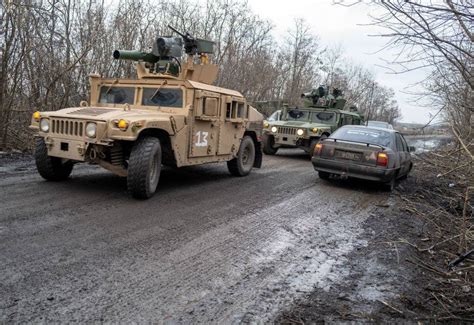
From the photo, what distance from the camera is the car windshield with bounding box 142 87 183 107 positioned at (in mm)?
6914

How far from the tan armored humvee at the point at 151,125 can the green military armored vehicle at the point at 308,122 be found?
3.79 meters

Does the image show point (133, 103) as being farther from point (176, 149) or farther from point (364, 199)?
point (364, 199)

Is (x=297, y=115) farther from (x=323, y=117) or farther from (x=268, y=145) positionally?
(x=268, y=145)

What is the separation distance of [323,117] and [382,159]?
6.15 m

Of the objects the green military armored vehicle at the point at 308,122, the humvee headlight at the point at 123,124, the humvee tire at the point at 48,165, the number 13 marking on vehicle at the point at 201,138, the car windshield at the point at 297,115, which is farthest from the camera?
the car windshield at the point at 297,115

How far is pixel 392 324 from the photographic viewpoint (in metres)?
3.02

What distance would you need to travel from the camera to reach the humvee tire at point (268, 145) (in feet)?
43.8

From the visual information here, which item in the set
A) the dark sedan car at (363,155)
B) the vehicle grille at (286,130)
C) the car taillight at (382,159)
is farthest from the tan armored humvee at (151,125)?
the vehicle grille at (286,130)

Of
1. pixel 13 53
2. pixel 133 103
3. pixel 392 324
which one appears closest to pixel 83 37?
pixel 13 53

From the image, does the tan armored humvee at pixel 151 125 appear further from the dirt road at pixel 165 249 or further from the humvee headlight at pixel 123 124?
the dirt road at pixel 165 249

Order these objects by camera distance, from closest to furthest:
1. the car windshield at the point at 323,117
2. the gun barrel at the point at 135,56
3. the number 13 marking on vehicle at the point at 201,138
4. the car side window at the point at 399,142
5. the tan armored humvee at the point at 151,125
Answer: the tan armored humvee at the point at 151,125 → the number 13 marking on vehicle at the point at 201,138 → the gun barrel at the point at 135,56 → the car side window at the point at 399,142 → the car windshield at the point at 323,117

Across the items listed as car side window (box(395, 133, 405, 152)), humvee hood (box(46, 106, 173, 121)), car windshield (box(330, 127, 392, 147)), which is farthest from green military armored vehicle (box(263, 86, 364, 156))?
humvee hood (box(46, 106, 173, 121))

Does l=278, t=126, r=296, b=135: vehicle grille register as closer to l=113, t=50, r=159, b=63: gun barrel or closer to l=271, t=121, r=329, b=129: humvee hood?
l=271, t=121, r=329, b=129: humvee hood

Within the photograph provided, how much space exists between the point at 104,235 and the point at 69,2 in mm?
10388
